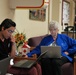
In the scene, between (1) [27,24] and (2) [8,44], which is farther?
(1) [27,24]

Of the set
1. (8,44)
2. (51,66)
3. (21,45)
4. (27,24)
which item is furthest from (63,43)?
(8,44)

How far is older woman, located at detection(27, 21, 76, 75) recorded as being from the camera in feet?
11.1

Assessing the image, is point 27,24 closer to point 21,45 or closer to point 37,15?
point 37,15

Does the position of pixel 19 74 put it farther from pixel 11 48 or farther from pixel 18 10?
pixel 18 10

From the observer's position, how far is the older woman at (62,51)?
3398mm

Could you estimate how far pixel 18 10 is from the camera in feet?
13.1

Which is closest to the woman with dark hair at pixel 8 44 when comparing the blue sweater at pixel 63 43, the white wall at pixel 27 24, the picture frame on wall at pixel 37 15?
the blue sweater at pixel 63 43

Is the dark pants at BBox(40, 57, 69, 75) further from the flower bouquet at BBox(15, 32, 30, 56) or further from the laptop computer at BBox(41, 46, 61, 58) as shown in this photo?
the flower bouquet at BBox(15, 32, 30, 56)

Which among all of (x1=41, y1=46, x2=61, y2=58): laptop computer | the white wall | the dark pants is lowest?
the dark pants

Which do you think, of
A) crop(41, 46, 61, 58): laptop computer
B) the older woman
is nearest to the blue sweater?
the older woman

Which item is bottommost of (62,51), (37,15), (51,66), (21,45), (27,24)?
(51,66)

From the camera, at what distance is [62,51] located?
3.71 m

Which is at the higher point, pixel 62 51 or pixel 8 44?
pixel 8 44

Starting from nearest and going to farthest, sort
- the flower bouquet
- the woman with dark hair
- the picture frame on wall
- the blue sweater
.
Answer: the woman with dark hair
the flower bouquet
the blue sweater
the picture frame on wall
